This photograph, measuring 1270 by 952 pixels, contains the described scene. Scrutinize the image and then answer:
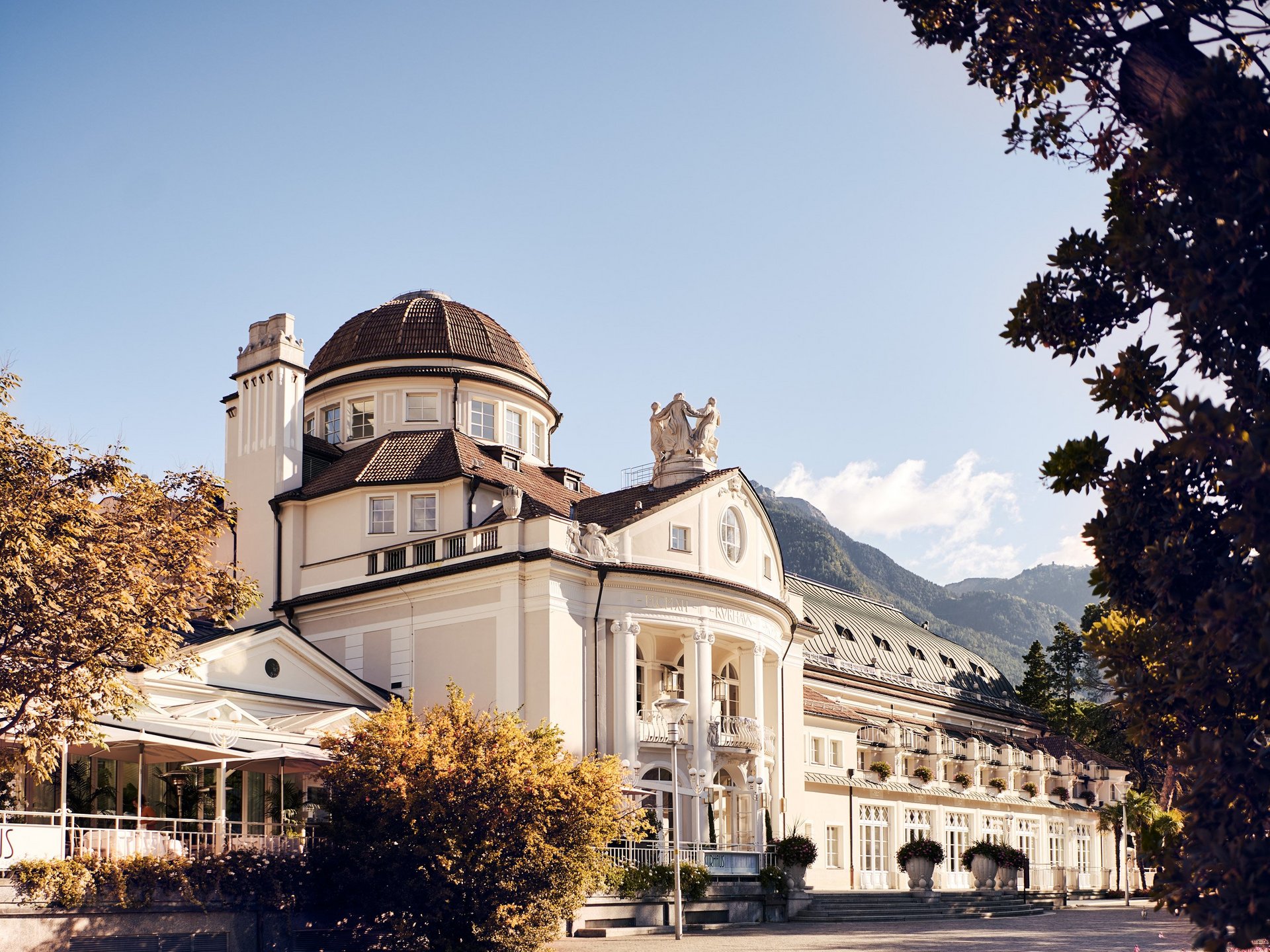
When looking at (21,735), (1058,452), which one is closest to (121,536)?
(21,735)

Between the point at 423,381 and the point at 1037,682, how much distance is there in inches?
1964

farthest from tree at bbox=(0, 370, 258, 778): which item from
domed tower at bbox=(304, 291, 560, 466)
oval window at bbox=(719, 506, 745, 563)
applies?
domed tower at bbox=(304, 291, 560, 466)

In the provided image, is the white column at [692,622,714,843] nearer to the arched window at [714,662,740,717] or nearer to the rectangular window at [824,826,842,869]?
the arched window at [714,662,740,717]

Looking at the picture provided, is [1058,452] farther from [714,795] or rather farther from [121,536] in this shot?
[714,795]

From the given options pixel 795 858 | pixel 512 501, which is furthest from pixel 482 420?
pixel 795 858

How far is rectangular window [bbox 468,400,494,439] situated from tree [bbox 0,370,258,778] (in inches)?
1044

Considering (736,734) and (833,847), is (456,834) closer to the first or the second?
(736,734)

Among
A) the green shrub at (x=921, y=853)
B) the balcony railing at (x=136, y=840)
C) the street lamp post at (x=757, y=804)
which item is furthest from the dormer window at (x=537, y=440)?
the balcony railing at (x=136, y=840)

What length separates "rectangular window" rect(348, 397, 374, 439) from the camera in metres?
48.6

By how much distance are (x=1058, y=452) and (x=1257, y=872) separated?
11.8ft

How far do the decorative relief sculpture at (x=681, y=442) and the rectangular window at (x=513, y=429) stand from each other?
625 cm

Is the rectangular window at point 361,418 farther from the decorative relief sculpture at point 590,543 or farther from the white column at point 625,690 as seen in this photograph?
the white column at point 625,690

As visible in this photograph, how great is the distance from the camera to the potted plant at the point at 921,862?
45719 mm

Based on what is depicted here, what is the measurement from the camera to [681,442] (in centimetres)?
4469
